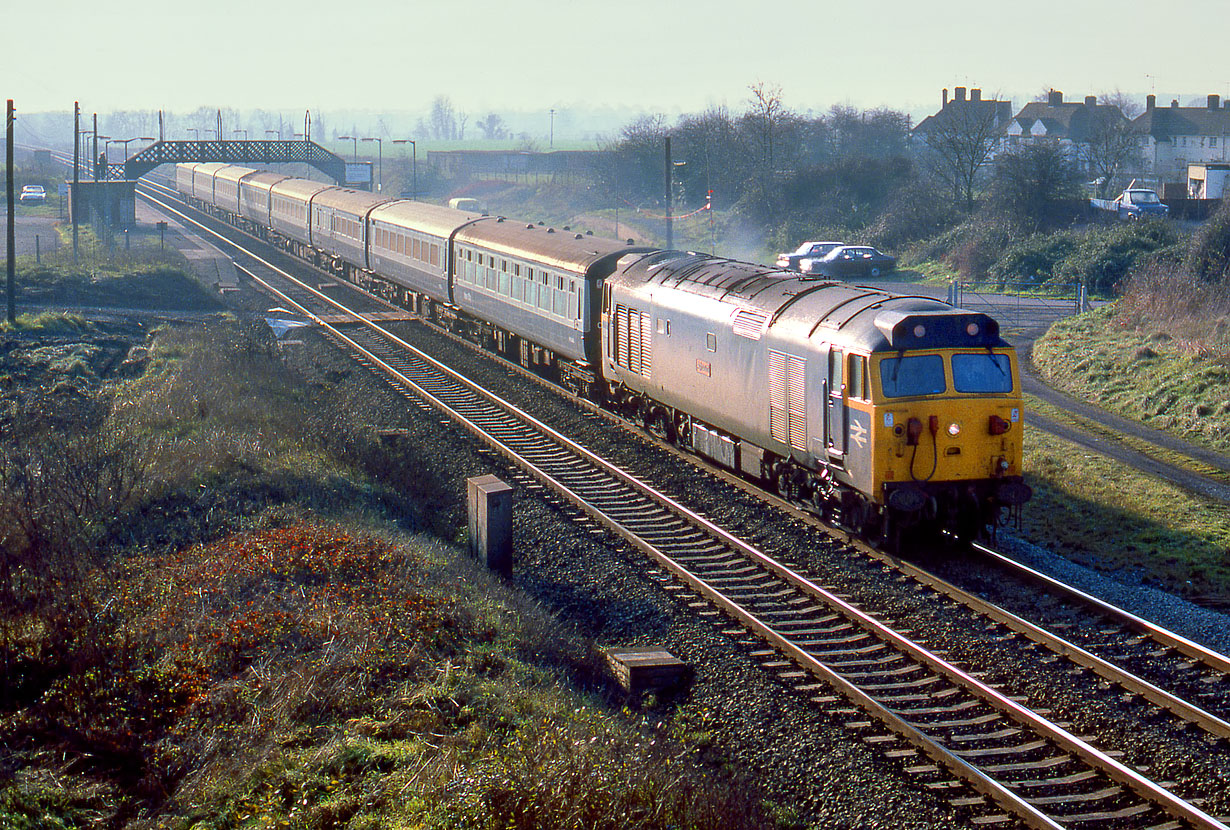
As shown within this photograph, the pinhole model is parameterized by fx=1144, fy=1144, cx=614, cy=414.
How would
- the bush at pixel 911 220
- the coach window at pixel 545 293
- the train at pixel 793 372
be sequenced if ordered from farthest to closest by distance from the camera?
the bush at pixel 911 220 → the coach window at pixel 545 293 → the train at pixel 793 372

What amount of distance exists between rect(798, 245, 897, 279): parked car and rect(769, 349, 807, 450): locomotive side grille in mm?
32042

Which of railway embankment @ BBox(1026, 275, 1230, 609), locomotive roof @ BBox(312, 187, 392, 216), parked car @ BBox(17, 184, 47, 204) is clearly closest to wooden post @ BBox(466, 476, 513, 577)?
railway embankment @ BBox(1026, 275, 1230, 609)

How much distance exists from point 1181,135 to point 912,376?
314ft

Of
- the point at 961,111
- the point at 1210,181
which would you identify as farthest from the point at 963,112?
the point at 1210,181

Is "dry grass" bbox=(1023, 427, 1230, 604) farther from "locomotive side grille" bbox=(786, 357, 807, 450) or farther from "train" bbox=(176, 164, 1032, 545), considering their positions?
"locomotive side grille" bbox=(786, 357, 807, 450)

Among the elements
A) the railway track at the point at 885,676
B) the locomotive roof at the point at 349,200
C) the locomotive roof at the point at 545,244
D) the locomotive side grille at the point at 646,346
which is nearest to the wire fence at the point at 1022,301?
the locomotive roof at the point at 545,244

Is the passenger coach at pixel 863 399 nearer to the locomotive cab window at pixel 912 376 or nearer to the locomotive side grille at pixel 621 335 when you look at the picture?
the locomotive cab window at pixel 912 376

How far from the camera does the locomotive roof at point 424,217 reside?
106ft

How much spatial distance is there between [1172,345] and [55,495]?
22985 mm

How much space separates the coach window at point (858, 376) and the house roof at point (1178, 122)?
304 feet

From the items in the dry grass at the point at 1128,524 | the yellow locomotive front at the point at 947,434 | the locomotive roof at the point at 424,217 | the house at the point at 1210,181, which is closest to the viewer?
the yellow locomotive front at the point at 947,434

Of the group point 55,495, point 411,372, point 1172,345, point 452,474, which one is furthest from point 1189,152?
point 55,495

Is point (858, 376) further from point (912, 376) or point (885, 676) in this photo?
point (885, 676)

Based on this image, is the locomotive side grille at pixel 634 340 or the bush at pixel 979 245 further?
the bush at pixel 979 245
